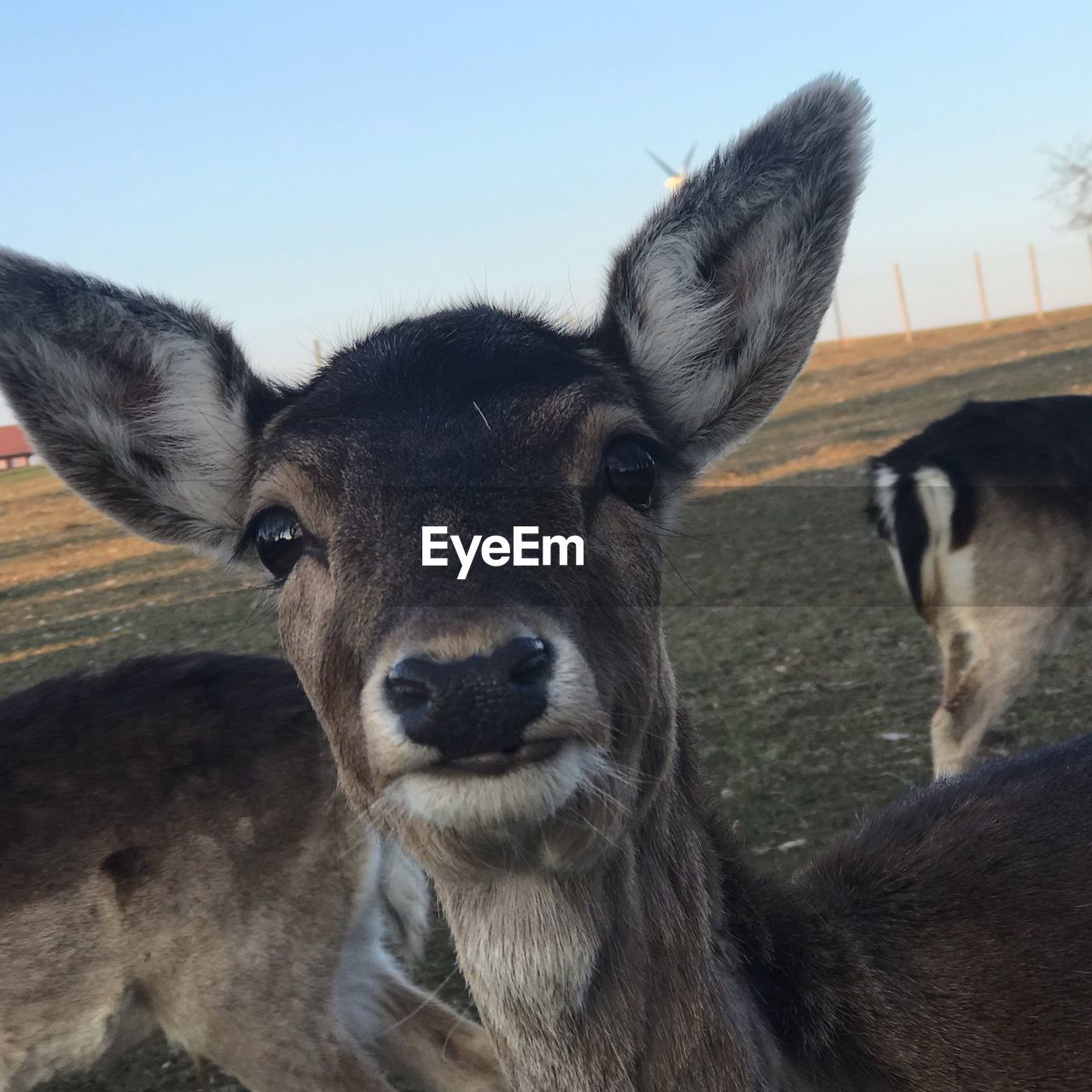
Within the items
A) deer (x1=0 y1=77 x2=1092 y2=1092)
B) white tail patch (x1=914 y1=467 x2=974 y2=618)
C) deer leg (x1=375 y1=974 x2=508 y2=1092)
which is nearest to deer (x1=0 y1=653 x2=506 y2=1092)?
deer leg (x1=375 y1=974 x2=508 y2=1092)

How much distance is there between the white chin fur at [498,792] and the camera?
5.42 ft

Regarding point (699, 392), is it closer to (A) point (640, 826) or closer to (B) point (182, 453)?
(A) point (640, 826)

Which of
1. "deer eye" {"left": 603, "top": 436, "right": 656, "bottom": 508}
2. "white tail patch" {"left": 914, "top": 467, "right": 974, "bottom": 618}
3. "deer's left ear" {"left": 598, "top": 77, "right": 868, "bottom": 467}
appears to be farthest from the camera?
"white tail patch" {"left": 914, "top": 467, "right": 974, "bottom": 618}

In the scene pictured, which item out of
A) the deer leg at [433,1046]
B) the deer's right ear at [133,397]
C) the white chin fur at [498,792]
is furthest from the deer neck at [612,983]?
the deer leg at [433,1046]

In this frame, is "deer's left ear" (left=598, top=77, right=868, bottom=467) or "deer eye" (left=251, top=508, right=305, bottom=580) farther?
"deer's left ear" (left=598, top=77, right=868, bottom=467)

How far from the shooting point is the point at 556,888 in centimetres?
196

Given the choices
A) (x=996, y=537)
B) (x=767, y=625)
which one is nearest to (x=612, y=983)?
(x=996, y=537)

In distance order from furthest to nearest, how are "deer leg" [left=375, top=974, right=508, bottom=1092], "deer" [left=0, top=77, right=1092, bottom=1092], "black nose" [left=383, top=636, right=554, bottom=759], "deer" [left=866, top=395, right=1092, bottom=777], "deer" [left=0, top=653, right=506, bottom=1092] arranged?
1. "deer" [left=866, top=395, right=1092, bottom=777]
2. "deer leg" [left=375, top=974, right=508, bottom=1092]
3. "deer" [left=0, top=653, right=506, bottom=1092]
4. "deer" [left=0, top=77, right=1092, bottom=1092]
5. "black nose" [left=383, top=636, right=554, bottom=759]

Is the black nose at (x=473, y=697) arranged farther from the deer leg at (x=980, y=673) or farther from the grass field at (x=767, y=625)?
the deer leg at (x=980, y=673)

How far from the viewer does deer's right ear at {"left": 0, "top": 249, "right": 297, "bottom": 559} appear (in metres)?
2.41

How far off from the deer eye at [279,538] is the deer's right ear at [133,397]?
0.31 metres

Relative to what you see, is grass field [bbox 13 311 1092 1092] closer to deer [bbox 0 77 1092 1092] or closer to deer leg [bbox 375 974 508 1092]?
deer [bbox 0 77 1092 1092]

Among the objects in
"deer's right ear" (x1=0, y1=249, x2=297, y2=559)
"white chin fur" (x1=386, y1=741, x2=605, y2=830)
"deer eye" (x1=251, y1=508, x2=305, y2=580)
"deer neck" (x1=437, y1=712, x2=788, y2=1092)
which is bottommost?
"deer neck" (x1=437, y1=712, x2=788, y2=1092)

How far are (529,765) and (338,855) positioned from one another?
2.14m
